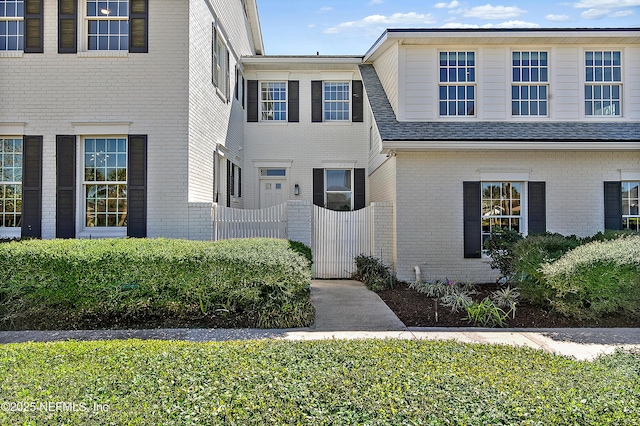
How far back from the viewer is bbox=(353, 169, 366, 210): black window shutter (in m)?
14.5

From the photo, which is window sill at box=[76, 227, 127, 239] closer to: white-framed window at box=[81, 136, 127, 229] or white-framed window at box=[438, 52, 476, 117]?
white-framed window at box=[81, 136, 127, 229]

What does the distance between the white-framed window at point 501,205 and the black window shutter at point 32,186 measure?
10826 mm

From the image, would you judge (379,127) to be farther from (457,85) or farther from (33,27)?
(33,27)

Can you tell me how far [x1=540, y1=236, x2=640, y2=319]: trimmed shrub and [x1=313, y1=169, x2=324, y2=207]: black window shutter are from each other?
29.3 ft

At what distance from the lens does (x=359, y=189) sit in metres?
14.6

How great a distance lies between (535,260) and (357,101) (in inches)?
371

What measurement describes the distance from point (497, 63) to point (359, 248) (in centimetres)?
623

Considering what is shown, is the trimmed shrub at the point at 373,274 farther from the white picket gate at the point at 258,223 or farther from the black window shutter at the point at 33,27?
the black window shutter at the point at 33,27

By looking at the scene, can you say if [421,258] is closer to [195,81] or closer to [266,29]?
[195,81]

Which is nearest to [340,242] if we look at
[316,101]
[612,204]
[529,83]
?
[316,101]

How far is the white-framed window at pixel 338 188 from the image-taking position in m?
14.9

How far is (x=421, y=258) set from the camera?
10.2 m

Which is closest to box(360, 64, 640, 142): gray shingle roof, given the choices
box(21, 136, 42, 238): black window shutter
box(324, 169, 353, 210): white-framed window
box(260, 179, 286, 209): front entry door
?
box(324, 169, 353, 210): white-framed window

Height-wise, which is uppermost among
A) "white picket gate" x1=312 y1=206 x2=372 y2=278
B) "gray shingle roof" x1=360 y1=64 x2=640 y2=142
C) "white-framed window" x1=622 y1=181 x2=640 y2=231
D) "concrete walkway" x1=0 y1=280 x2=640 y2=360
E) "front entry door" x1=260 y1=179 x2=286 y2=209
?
"gray shingle roof" x1=360 y1=64 x2=640 y2=142
